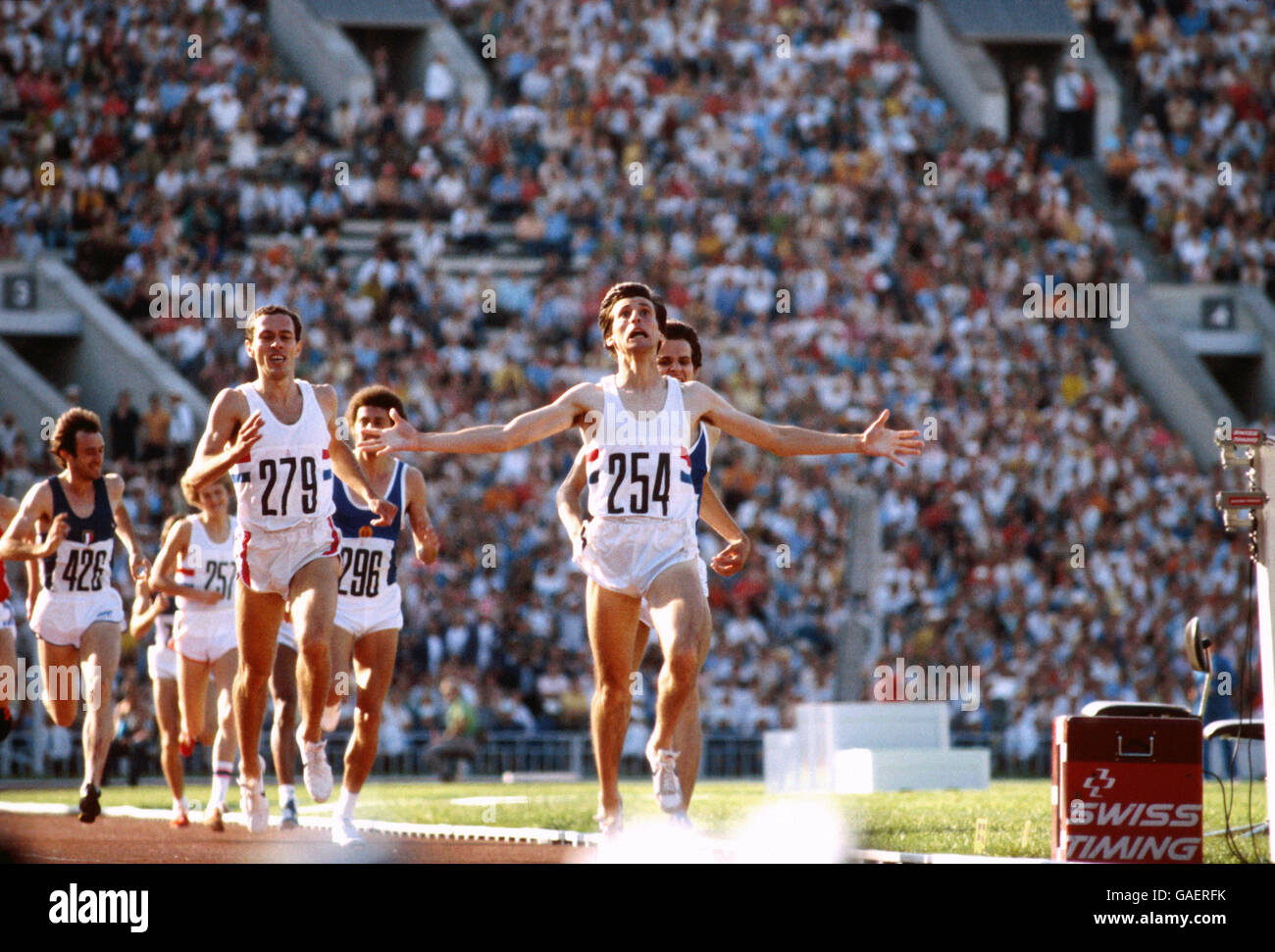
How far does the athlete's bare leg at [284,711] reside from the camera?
39.3 ft

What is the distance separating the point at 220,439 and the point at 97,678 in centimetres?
305

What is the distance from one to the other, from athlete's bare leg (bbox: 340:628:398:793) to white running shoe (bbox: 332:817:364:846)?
0.21m

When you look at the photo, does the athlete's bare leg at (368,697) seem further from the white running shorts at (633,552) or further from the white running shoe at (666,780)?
the white running shorts at (633,552)

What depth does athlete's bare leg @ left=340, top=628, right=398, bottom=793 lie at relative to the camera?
1135 centimetres

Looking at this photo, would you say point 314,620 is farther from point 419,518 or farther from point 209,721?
point 209,721

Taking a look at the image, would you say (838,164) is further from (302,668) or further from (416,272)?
(302,668)

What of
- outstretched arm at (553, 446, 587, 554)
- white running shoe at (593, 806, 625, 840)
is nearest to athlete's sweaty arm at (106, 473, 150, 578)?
outstretched arm at (553, 446, 587, 554)

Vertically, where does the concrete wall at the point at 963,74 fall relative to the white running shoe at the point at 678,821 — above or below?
above

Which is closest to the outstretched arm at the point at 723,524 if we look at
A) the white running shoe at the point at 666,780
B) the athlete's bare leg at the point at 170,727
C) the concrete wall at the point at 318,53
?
the white running shoe at the point at 666,780

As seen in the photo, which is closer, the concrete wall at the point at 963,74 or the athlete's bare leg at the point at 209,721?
the athlete's bare leg at the point at 209,721

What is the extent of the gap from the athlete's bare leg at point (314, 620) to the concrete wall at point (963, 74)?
22937mm

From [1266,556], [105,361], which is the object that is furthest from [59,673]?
[105,361]

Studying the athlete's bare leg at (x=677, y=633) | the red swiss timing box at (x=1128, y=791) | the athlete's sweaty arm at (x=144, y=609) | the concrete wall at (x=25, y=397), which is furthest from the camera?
the concrete wall at (x=25, y=397)
